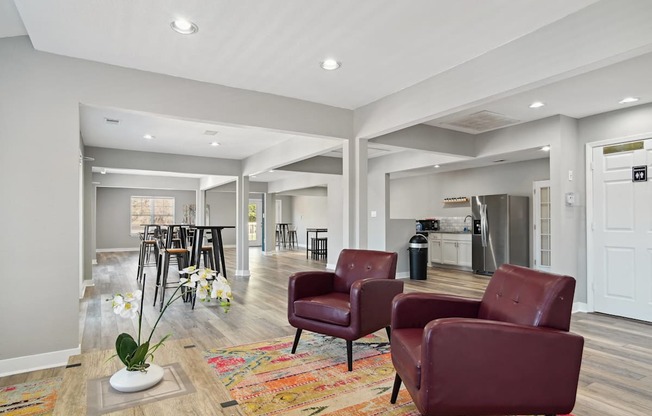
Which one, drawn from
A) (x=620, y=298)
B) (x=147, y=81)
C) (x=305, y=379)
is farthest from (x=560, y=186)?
(x=147, y=81)

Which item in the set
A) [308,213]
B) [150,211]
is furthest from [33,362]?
[308,213]

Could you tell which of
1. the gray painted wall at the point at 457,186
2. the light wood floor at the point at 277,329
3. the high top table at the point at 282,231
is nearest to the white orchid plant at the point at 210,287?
the light wood floor at the point at 277,329

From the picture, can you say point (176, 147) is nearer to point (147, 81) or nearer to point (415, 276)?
point (147, 81)

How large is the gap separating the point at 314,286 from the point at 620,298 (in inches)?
144

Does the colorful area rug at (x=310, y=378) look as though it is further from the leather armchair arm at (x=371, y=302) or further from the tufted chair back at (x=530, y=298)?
the tufted chair back at (x=530, y=298)

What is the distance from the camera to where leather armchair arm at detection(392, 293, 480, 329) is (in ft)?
7.61

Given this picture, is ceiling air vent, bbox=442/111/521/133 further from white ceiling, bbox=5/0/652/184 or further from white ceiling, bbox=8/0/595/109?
white ceiling, bbox=8/0/595/109

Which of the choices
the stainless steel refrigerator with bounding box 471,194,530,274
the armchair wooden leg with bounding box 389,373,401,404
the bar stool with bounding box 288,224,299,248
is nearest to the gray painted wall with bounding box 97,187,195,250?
the bar stool with bounding box 288,224,299,248

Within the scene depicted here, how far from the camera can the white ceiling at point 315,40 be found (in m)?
2.43

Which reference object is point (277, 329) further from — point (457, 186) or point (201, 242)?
point (457, 186)

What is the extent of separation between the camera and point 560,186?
455 cm

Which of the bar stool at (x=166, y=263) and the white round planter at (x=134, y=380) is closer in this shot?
the white round planter at (x=134, y=380)

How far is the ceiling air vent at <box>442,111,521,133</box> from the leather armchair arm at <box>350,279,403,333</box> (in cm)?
277

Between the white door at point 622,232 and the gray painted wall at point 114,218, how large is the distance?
42.4ft
